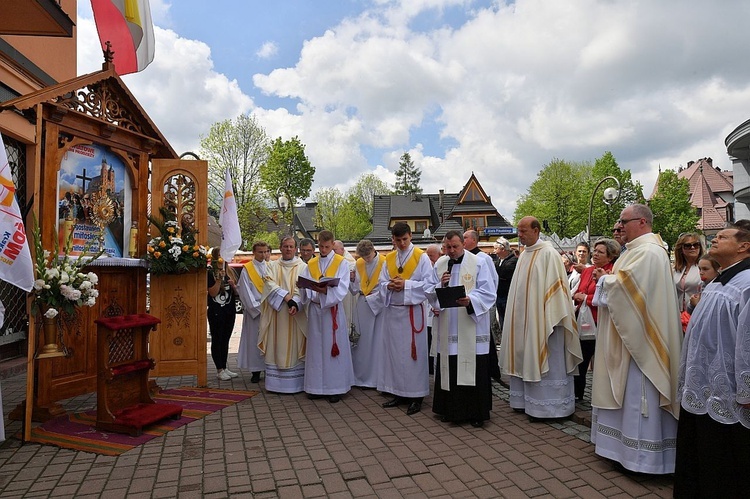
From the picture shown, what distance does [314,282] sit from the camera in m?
6.31

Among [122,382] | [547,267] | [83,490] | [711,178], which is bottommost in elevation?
[83,490]

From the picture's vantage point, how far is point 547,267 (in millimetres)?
5555

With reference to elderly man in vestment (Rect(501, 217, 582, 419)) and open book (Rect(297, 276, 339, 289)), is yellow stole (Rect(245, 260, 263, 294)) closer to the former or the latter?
open book (Rect(297, 276, 339, 289))

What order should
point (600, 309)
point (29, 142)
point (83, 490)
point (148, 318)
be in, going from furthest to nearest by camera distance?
point (29, 142)
point (148, 318)
point (600, 309)
point (83, 490)

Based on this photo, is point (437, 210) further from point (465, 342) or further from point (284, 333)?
point (465, 342)

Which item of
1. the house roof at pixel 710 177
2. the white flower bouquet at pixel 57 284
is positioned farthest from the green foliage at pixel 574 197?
the white flower bouquet at pixel 57 284

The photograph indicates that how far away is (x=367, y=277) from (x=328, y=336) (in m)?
0.93

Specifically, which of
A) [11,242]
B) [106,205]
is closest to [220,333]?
[106,205]

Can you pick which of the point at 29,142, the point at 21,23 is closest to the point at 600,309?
the point at 21,23

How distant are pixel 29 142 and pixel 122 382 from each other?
5.07 metres

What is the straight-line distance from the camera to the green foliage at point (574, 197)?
39.9 metres

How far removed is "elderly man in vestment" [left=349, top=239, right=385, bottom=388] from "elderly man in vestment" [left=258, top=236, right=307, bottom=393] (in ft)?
2.78

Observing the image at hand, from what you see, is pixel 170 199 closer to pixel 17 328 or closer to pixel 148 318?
pixel 148 318

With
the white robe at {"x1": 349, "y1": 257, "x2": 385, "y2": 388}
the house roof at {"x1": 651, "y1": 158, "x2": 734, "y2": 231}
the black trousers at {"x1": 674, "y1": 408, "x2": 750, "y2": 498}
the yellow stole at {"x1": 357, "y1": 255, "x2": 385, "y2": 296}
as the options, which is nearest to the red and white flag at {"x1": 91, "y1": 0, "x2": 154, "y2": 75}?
the yellow stole at {"x1": 357, "y1": 255, "x2": 385, "y2": 296}
